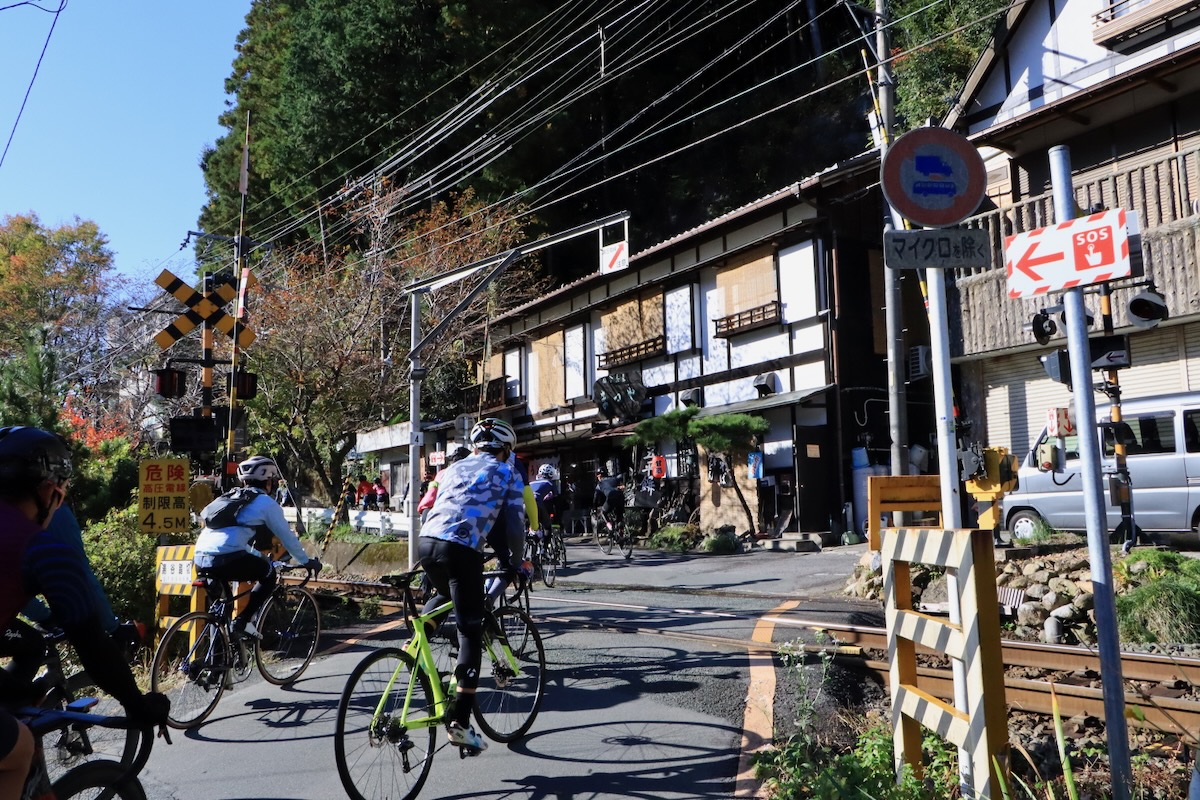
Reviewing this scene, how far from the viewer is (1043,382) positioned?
1573 cm

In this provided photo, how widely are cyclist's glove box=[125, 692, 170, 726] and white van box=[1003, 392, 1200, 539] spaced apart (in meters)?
11.0

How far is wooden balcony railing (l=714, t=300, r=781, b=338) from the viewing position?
63.3 ft

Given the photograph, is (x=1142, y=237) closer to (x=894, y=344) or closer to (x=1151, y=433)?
(x=1151, y=433)

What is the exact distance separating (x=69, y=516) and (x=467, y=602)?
200 centimetres

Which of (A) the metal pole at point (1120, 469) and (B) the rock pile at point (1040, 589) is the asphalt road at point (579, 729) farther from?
(A) the metal pole at point (1120, 469)

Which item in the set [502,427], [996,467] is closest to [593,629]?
[502,427]

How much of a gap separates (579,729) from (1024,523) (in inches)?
387

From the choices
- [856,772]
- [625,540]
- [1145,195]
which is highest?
[1145,195]

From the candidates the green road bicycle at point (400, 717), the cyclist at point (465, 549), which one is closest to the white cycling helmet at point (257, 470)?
the green road bicycle at point (400, 717)

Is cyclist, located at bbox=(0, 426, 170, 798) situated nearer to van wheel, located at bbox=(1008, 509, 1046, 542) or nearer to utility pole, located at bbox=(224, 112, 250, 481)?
utility pole, located at bbox=(224, 112, 250, 481)

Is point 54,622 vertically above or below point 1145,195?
below

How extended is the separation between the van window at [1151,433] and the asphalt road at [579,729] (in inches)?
223

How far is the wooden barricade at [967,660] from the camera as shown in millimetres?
3133

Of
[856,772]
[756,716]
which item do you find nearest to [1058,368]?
[756,716]
